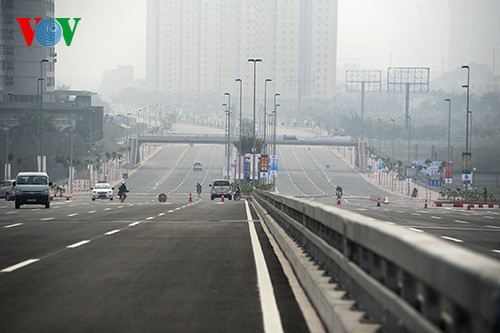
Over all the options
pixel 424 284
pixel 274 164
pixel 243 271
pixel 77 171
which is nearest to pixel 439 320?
pixel 424 284

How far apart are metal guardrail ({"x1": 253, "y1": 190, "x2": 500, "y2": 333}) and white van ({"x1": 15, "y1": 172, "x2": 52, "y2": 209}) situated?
143 ft

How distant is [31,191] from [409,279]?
49012 millimetres

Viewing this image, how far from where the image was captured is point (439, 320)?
233 inches

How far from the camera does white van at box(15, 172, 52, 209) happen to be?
54594 mm

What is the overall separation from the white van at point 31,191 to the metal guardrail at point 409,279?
43734 mm

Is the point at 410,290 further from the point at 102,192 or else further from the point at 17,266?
the point at 102,192

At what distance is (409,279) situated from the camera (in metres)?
6.92

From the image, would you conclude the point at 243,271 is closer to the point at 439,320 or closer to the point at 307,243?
the point at 307,243

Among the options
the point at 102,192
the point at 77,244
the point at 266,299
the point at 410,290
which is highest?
the point at 410,290

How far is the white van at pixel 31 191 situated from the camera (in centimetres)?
5459

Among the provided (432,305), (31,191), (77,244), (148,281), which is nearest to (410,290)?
(432,305)

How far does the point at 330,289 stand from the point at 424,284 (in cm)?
509

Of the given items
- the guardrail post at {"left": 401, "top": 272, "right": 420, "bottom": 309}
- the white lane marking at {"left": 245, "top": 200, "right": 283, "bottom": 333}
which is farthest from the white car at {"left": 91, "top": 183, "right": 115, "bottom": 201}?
the guardrail post at {"left": 401, "top": 272, "right": 420, "bottom": 309}

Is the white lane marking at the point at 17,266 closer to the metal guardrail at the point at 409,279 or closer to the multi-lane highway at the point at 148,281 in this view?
the multi-lane highway at the point at 148,281
